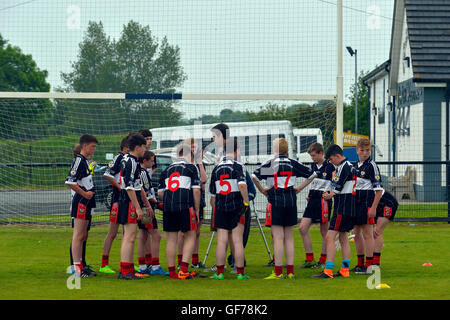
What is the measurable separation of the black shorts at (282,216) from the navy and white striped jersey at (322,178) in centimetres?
126

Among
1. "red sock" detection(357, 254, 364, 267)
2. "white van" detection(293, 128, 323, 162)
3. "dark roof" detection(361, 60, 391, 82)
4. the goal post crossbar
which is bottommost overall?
"red sock" detection(357, 254, 364, 267)

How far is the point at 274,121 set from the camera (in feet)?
48.5

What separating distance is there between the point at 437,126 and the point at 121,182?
18592 millimetres

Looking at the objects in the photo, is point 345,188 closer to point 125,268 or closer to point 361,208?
point 361,208

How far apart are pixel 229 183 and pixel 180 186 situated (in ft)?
2.15

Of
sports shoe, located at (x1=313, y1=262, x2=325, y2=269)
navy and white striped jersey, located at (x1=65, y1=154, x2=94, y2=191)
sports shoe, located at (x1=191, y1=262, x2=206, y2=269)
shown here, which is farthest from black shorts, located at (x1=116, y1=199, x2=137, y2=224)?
sports shoe, located at (x1=313, y1=262, x2=325, y2=269)

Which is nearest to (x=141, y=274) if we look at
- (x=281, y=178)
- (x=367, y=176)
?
(x=281, y=178)

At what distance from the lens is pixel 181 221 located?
8.81m

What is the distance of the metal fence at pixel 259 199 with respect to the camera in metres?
15.6

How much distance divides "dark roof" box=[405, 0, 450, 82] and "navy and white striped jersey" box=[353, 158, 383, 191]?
15.6 meters

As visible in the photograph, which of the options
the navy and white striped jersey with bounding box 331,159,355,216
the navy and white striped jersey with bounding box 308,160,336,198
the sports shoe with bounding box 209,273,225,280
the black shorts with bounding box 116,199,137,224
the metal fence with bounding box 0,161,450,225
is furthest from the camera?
the metal fence with bounding box 0,161,450,225

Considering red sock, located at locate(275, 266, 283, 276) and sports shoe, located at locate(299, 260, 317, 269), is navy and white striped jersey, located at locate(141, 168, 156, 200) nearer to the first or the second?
red sock, located at locate(275, 266, 283, 276)

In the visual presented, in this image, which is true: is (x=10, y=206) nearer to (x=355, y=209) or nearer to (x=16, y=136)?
(x=16, y=136)

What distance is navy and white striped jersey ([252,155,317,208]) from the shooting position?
8.89 meters
